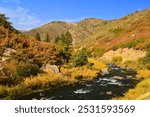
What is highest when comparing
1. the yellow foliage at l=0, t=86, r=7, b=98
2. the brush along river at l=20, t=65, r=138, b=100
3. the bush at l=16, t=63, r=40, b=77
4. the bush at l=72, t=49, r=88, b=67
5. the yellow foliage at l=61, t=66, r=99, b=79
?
the bush at l=72, t=49, r=88, b=67

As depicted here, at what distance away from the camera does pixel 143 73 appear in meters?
58.8

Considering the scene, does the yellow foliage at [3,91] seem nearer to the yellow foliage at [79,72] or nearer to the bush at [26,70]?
the bush at [26,70]

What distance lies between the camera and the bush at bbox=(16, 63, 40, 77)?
43.0 meters

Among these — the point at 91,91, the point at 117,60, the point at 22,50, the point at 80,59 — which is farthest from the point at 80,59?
the point at 117,60

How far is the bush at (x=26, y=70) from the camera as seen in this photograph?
42991 millimetres

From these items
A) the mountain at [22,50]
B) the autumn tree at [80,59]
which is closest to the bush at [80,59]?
the autumn tree at [80,59]

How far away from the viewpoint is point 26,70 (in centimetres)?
4400

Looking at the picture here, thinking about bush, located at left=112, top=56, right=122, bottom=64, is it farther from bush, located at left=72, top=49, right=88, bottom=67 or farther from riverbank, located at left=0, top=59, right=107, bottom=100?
riverbank, located at left=0, top=59, right=107, bottom=100

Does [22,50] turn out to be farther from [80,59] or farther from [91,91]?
[91,91]

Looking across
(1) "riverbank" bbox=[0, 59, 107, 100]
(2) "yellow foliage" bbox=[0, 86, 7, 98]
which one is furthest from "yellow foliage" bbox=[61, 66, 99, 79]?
(2) "yellow foliage" bbox=[0, 86, 7, 98]

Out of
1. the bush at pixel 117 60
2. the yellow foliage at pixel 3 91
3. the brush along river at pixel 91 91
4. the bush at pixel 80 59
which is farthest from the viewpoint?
the bush at pixel 117 60

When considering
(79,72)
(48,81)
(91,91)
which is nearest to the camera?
(91,91)

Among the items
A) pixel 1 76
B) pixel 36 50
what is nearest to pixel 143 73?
pixel 36 50

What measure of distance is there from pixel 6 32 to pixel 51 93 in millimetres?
21676
